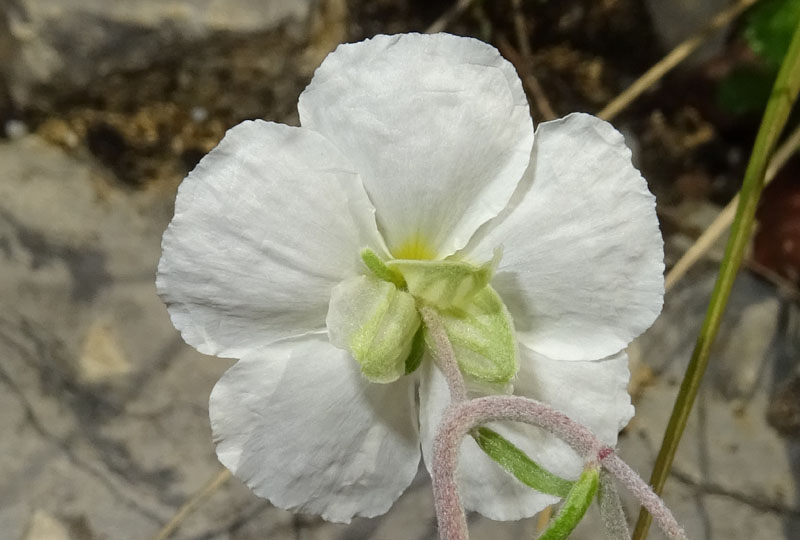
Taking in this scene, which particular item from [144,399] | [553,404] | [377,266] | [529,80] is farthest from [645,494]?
[529,80]

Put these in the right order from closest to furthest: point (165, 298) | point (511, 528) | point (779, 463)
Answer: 1. point (165, 298)
2. point (511, 528)
3. point (779, 463)

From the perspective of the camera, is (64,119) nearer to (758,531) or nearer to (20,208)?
(20,208)

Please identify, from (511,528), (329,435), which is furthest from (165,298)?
(511,528)

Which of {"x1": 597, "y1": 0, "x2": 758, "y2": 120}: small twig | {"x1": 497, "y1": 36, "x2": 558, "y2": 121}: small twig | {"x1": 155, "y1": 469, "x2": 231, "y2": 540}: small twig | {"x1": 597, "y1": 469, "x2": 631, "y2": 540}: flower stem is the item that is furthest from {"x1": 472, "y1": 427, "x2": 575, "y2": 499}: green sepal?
{"x1": 497, "y1": 36, "x2": 558, "y2": 121}: small twig

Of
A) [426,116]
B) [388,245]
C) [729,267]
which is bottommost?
[729,267]

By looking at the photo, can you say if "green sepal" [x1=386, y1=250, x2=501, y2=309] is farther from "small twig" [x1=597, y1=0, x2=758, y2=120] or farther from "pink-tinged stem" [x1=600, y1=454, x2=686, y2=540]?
"small twig" [x1=597, y1=0, x2=758, y2=120]

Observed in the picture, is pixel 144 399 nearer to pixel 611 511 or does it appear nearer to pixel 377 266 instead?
pixel 377 266
